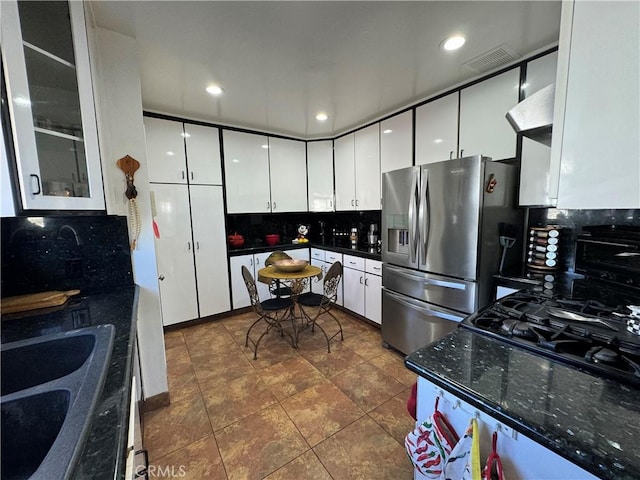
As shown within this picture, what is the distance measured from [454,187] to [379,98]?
1253 mm

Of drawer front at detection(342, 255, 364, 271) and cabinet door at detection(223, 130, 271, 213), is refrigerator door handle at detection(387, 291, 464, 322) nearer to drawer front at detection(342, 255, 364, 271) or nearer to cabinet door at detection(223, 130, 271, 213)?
drawer front at detection(342, 255, 364, 271)

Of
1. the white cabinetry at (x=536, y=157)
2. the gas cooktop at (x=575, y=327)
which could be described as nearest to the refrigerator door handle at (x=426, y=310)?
the gas cooktop at (x=575, y=327)

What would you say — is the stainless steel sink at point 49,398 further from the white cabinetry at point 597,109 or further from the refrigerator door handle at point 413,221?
the refrigerator door handle at point 413,221

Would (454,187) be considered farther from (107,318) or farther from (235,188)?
(235,188)

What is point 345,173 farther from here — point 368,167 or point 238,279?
point 238,279

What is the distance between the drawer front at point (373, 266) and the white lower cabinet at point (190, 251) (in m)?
1.74

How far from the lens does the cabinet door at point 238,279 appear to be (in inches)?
132

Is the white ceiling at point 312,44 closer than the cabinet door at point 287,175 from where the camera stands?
Yes

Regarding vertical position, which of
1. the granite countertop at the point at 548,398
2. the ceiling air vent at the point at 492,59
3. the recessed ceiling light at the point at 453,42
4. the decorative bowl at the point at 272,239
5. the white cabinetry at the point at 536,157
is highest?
the recessed ceiling light at the point at 453,42

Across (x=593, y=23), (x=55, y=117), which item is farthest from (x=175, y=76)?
(x=593, y=23)

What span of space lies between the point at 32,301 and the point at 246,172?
245 centimetres

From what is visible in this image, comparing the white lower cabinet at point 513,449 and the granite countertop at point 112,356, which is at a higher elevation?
the granite countertop at point 112,356

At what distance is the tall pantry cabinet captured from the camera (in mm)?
2844

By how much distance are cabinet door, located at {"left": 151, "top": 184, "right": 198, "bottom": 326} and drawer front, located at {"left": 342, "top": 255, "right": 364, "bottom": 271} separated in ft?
5.95
